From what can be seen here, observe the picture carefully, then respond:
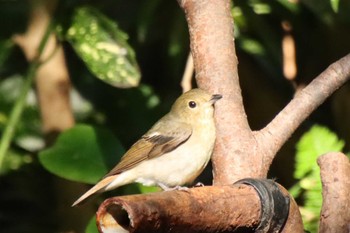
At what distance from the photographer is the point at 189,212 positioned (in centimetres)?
238

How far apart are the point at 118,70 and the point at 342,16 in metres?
0.98

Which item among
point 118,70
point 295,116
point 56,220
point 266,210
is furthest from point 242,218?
point 56,220

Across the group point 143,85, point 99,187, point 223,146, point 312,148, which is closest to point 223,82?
point 223,146

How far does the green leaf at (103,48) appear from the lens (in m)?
3.52

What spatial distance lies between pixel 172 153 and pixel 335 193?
117 centimetres

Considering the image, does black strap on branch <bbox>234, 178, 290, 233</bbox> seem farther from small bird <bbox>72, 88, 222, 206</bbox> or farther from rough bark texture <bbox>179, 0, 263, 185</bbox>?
small bird <bbox>72, 88, 222, 206</bbox>

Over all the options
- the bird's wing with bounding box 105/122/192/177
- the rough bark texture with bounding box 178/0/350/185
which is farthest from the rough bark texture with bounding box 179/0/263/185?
the bird's wing with bounding box 105/122/192/177

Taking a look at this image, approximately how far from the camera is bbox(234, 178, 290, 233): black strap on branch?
260 cm

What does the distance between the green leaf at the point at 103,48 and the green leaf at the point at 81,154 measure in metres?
0.25

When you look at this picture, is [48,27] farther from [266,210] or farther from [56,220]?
[266,210]

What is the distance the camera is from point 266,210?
260cm

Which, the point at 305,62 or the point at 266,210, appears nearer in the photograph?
the point at 266,210

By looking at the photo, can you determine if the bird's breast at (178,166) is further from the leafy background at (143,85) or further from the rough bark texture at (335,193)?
the rough bark texture at (335,193)

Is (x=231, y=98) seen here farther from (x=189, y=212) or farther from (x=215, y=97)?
(x=189, y=212)
